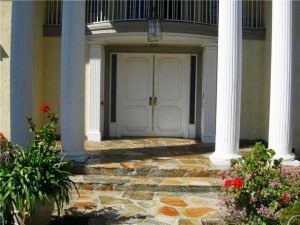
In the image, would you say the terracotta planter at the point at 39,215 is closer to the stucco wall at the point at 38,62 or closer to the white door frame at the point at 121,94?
the stucco wall at the point at 38,62

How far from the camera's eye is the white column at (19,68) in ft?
27.8

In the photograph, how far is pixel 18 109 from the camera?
8508 mm

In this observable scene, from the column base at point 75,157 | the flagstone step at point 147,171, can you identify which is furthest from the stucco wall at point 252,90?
the column base at point 75,157

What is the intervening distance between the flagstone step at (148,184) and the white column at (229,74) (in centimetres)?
86

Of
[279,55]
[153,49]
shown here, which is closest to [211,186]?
[279,55]

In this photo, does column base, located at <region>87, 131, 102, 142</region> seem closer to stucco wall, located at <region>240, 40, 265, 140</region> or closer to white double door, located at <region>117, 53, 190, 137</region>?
white double door, located at <region>117, 53, 190, 137</region>

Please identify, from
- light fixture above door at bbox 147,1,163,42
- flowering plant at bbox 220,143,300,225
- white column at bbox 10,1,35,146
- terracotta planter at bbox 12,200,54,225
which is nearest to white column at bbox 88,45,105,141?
light fixture above door at bbox 147,1,163,42

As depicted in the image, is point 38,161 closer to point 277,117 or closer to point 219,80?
point 219,80

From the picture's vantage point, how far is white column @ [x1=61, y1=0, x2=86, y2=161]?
318 inches

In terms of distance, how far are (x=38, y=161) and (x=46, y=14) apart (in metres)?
7.28

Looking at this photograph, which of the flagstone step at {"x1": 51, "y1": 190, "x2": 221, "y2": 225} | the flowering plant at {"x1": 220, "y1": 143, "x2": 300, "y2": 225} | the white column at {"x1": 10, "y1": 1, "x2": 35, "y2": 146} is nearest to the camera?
the flowering plant at {"x1": 220, "y1": 143, "x2": 300, "y2": 225}

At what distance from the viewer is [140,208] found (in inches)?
258

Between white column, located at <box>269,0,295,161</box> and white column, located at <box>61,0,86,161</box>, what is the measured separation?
154 inches

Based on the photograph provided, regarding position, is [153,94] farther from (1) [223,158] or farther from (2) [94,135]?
(1) [223,158]
